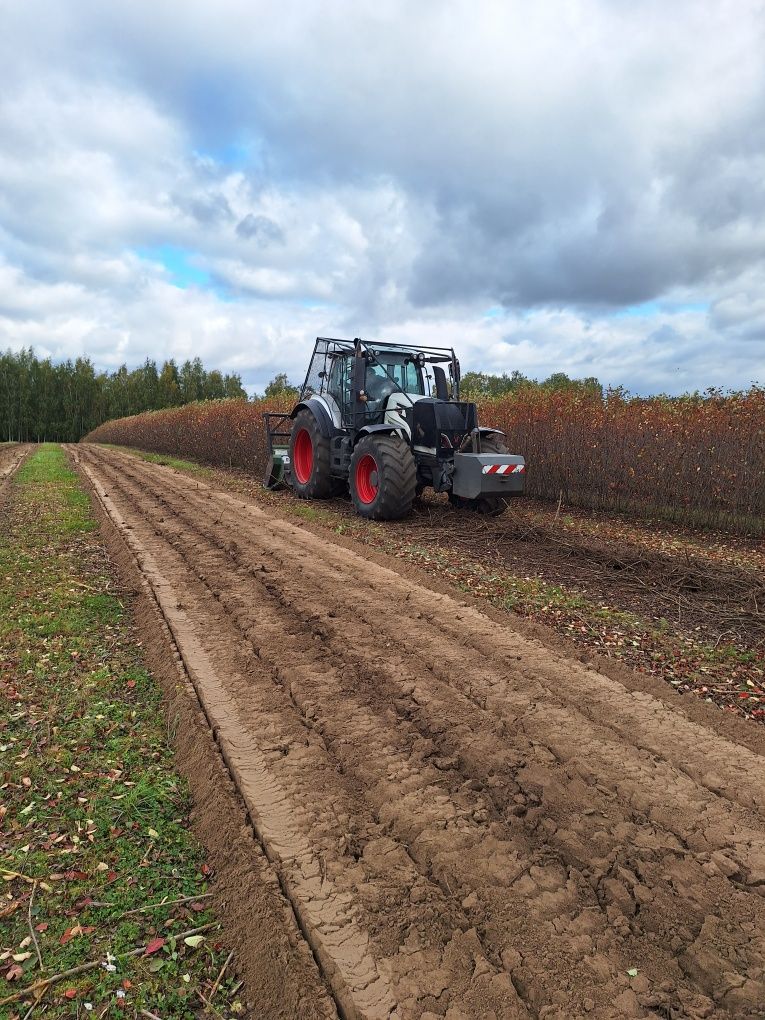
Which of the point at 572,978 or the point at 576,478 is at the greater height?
the point at 576,478

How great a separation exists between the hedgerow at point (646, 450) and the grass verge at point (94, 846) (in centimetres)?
902

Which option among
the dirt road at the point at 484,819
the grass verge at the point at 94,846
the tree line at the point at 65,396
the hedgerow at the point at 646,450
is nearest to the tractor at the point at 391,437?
the hedgerow at the point at 646,450

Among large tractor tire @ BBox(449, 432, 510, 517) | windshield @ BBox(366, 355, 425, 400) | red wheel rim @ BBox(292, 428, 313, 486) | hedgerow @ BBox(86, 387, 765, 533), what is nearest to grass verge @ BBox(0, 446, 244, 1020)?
large tractor tire @ BBox(449, 432, 510, 517)

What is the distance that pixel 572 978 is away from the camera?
1.89m

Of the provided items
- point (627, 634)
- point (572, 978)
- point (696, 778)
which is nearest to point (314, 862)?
point (572, 978)

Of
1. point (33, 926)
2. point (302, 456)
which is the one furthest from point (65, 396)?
point (33, 926)

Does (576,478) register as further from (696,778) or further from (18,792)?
(18,792)

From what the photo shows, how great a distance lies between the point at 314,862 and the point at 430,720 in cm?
114

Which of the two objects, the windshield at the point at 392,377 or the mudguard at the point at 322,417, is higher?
the windshield at the point at 392,377

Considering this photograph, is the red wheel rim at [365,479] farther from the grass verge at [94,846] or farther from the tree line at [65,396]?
the tree line at [65,396]

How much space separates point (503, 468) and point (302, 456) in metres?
4.89

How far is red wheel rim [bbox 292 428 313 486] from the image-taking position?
38.8 ft

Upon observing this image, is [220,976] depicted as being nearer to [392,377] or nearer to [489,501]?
[489,501]

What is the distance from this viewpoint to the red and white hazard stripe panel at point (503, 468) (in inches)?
321
